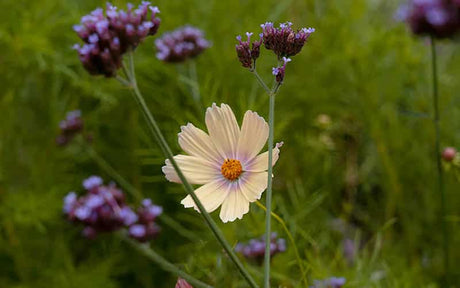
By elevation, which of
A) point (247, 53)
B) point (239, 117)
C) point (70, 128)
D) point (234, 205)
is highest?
point (70, 128)

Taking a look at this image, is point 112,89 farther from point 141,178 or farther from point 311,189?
point 311,189

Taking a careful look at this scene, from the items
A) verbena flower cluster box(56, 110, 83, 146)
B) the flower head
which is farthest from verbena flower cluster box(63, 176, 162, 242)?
verbena flower cluster box(56, 110, 83, 146)

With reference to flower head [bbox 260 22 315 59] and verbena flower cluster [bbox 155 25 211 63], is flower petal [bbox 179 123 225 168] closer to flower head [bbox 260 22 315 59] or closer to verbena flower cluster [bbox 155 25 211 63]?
flower head [bbox 260 22 315 59]

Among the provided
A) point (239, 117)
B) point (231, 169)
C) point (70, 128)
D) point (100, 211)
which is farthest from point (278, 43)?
point (70, 128)

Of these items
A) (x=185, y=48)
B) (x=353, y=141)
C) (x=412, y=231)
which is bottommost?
(x=412, y=231)

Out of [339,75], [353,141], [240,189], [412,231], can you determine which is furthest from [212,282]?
[339,75]

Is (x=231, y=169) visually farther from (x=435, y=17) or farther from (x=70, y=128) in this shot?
(x=70, y=128)

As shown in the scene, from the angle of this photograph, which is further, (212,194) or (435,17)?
(435,17)
